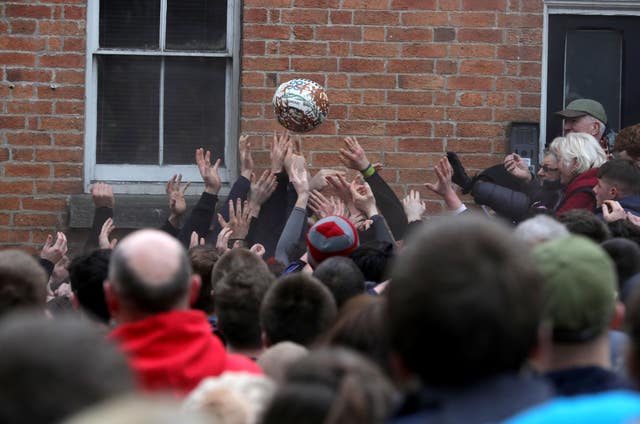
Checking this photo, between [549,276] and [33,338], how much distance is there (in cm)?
136

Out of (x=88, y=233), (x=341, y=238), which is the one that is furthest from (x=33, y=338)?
(x=88, y=233)

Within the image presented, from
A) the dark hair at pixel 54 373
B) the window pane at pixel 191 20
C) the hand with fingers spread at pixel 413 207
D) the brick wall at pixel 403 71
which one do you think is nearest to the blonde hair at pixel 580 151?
the brick wall at pixel 403 71

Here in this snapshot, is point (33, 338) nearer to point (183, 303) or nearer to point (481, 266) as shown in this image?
point (481, 266)

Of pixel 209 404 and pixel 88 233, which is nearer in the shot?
pixel 209 404

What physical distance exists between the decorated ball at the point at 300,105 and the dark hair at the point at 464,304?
15.5 ft

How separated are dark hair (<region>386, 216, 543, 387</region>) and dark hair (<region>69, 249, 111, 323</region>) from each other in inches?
85.4

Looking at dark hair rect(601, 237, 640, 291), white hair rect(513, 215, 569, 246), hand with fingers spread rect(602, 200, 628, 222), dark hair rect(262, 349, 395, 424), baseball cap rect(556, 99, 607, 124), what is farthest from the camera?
baseball cap rect(556, 99, 607, 124)

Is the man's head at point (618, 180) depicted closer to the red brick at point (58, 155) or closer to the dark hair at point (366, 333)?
the dark hair at point (366, 333)

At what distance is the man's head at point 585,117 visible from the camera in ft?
23.4

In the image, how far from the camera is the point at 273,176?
22.7ft

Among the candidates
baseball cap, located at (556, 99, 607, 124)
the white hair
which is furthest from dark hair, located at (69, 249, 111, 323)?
baseball cap, located at (556, 99, 607, 124)

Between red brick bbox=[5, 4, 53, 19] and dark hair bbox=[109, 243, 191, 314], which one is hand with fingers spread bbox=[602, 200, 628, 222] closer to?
dark hair bbox=[109, 243, 191, 314]

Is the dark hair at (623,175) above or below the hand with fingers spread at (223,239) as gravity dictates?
above

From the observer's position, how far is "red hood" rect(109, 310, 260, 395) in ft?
9.95
